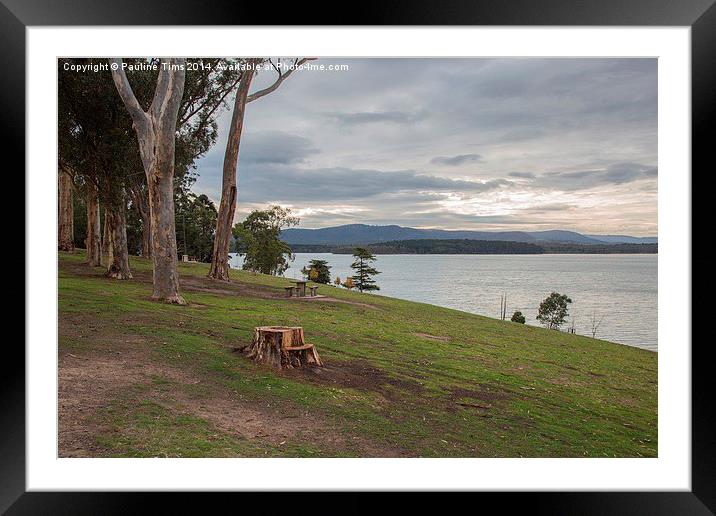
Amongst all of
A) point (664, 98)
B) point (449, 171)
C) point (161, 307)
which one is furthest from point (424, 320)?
point (449, 171)

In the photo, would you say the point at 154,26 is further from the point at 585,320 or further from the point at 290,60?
the point at 585,320

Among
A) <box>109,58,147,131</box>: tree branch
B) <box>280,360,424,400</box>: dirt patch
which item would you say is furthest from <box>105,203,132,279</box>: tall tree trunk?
<box>280,360,424,400</box>: dirt patch

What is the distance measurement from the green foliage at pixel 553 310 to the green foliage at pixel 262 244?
24.8 feet

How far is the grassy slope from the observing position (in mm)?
3678

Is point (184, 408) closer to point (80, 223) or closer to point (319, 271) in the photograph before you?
point (319, 271)

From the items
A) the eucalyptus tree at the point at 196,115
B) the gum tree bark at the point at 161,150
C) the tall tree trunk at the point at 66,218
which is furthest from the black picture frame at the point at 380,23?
the tall tree trunk at the point at 66,218

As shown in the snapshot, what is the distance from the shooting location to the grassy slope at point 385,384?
3.68 meters

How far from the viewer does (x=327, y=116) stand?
10.4 meters

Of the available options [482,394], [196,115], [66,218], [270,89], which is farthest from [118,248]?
[482,394]

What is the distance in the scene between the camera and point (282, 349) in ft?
14.6

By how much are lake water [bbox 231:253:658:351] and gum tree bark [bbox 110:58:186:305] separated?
4361mm

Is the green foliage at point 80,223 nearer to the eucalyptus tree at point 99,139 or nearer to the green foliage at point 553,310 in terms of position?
the eucalyptus tree at point 99,139

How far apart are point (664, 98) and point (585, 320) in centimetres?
1178

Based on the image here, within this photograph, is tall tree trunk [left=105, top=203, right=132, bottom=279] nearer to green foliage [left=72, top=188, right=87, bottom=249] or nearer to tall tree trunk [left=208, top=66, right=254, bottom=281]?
tall tree trunk [left=208, top=66, right=254, bottom=281]
